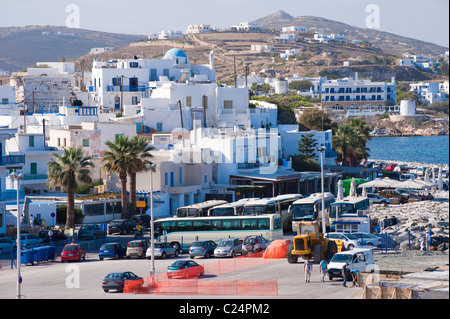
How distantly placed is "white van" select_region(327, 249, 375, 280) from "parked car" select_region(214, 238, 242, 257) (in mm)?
8485

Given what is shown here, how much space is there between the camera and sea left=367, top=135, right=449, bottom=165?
140 meters

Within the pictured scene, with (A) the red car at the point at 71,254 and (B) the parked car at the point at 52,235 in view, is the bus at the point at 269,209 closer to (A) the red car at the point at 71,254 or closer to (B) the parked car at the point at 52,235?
(B) the parked car at the point at 52,235

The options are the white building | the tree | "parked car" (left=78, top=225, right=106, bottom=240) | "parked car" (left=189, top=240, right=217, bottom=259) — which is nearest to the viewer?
"parked car" (left=189, top=240, right=217, bottom=259)

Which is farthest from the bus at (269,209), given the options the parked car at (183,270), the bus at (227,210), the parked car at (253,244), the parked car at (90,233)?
the parked car at (183,270)

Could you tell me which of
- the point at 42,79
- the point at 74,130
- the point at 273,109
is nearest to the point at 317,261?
the point at 74,130

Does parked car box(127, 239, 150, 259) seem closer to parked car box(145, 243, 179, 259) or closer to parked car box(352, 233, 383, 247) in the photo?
parked car box(145, 243, 179, 259)

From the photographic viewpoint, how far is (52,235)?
1784 inches

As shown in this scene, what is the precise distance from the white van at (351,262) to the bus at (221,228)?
11.9m

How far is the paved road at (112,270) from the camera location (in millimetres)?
28219

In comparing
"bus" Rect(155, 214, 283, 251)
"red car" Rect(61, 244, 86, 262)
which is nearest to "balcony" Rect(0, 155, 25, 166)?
"bus" Rect(155, 214, 283, 251)

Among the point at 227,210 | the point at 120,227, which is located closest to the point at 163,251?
the point at 227,210

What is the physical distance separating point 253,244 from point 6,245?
12762mm
